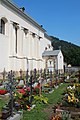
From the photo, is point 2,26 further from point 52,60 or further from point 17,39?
point 52,60

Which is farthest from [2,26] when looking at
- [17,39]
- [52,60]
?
[52,60]

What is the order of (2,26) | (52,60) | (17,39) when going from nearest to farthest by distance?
(2,26) < (17,39) < (52,60)

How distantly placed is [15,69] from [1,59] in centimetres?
457

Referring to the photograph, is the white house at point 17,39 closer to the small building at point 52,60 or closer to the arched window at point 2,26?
the arched window at point 2,26

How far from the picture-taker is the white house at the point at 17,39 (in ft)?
A: 94.5

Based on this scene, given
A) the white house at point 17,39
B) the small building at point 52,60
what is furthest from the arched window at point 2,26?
the small building at point 52,60

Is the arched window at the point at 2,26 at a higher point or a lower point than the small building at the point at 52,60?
higher

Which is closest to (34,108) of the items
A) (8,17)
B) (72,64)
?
(8,17)

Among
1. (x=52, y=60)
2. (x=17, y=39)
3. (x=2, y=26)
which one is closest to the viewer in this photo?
(x=2, y=26)

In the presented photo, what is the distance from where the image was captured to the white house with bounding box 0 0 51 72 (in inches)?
1134

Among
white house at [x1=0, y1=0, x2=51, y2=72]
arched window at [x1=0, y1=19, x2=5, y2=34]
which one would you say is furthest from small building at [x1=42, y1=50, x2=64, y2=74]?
arched window at [x1=0, y1=19, x2=5, y2=34]

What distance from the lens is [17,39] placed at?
34.2 m

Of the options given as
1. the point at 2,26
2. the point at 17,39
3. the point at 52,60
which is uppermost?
the point at 2,26

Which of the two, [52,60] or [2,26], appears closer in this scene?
[2,26]
